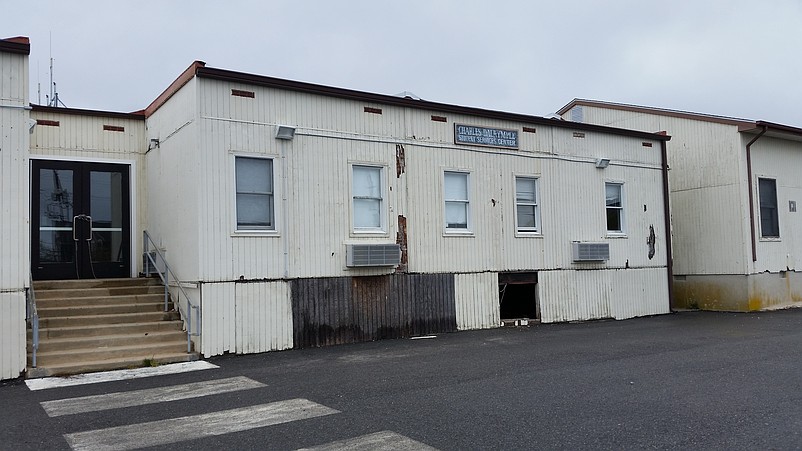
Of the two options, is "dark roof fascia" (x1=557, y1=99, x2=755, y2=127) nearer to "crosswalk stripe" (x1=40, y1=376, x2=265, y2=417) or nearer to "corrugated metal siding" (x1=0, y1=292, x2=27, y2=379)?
"crosswalk stripe" (x1=40, y1=376, x2=265, y2=417)

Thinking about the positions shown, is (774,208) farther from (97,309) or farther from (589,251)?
(97,309)

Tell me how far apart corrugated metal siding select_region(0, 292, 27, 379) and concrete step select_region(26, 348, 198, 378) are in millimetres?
204

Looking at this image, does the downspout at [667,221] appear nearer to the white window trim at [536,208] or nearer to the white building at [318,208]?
the white building at [318,208]

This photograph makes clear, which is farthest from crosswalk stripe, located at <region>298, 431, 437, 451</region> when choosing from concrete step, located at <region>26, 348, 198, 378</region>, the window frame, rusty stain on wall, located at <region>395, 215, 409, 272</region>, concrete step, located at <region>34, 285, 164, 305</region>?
the window frame

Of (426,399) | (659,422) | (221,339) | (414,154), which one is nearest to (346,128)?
(414,154)

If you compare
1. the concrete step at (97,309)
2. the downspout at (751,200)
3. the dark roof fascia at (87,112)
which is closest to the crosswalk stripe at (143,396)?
the concrete step at (97,309)

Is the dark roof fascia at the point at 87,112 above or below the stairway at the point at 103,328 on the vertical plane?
above

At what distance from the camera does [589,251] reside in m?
15.9

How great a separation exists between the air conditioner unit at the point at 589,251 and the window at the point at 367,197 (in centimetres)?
514

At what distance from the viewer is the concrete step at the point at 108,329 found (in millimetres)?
10508

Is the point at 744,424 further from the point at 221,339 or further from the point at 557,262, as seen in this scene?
the point at 557,262

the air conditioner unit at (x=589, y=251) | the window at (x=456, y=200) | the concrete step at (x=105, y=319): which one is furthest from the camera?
the air conditioner unit at (x=589, y=251)

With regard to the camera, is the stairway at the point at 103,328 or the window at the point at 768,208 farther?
the window at the point at 768,208

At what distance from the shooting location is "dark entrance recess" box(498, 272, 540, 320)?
593 inches
